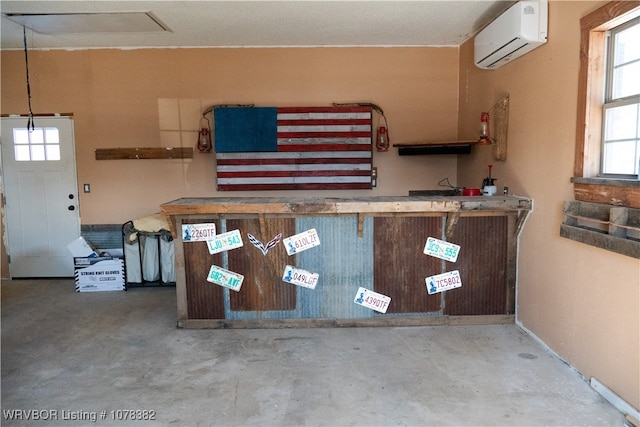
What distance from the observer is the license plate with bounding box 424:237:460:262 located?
141 inches

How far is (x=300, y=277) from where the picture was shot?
3.61 meters

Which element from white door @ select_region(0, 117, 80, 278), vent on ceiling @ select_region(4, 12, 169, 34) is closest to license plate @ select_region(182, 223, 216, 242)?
vent on ceiling @ select_region(4, 12, 169, 34)

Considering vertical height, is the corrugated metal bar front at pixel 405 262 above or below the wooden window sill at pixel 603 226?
below

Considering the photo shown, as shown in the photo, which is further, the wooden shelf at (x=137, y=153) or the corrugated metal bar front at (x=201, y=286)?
the wooden shelf at (x=137, y=153)

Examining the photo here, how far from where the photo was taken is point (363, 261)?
363 cm

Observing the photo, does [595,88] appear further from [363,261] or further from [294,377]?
[294,377]

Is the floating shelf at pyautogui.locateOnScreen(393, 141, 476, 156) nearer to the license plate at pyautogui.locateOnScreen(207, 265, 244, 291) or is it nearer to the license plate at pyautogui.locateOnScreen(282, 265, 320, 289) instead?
the license plate at pyautogui.locateOnScreen(282, 265, 320, 289)

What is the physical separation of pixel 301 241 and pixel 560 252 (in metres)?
1.99

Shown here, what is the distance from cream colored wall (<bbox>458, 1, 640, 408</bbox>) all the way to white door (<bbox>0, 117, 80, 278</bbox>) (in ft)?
16.6

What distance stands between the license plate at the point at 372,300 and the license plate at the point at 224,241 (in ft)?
3.79

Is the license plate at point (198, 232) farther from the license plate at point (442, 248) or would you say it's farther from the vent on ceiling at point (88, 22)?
the vent on ceiling at point (88, 22)

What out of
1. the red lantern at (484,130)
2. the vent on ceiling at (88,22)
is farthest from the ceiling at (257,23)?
the red lantern at (484,130)

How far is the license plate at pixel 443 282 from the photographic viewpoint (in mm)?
3625

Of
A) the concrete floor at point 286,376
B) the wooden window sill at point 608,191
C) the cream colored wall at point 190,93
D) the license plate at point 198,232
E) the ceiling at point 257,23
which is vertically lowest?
the concrete floor at point 286,376
